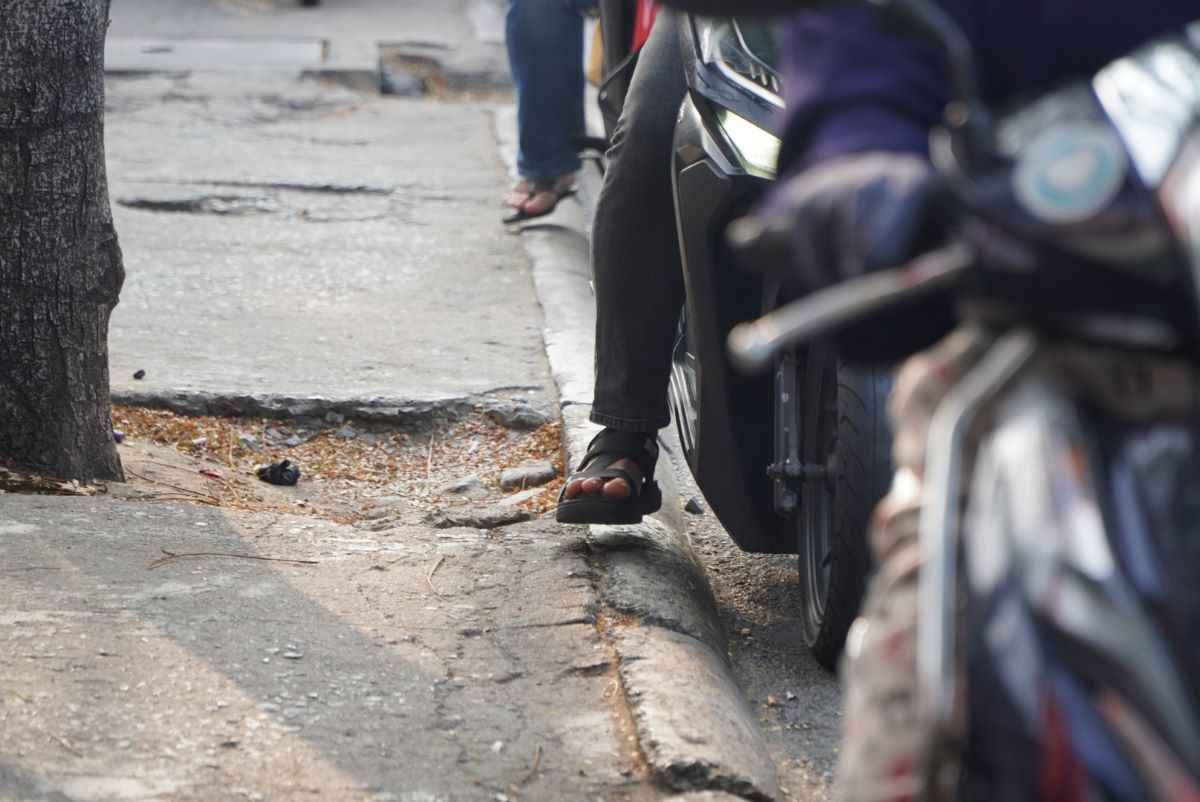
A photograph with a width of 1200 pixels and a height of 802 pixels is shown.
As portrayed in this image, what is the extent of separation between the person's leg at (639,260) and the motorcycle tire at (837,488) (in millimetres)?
381

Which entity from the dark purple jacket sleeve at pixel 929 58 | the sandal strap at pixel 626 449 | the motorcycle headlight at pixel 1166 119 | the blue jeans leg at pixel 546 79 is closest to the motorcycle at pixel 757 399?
the sandal strap at pixel 626 449

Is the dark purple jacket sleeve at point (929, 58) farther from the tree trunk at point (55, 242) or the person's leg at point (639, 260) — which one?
the tree trunk at point (55, 242)

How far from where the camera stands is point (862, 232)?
1.07 m

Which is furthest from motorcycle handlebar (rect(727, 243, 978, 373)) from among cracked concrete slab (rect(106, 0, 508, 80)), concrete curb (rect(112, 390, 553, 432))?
cracked concrete slab (rect(106, 0, 508, 80))

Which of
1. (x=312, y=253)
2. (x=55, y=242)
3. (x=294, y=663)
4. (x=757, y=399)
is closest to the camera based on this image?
(x=294, y=663)

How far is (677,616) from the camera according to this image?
2732 mm

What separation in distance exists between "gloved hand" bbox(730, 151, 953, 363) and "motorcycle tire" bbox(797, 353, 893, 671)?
1.11 metres

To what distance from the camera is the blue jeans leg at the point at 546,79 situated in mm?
5945

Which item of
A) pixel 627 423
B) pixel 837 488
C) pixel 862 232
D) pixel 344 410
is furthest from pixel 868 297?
pixel 344 410

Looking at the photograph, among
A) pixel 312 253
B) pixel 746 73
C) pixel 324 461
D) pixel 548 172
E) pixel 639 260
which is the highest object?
pixel 746 73

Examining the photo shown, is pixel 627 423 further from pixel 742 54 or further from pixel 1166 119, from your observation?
pixel 1166 119

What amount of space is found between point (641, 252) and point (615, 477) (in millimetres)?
430

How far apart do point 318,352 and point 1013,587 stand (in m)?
3.82

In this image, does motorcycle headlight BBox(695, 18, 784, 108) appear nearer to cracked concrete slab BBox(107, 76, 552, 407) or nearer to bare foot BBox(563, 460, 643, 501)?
bare foot BBox(563, 460, 643, 501)
